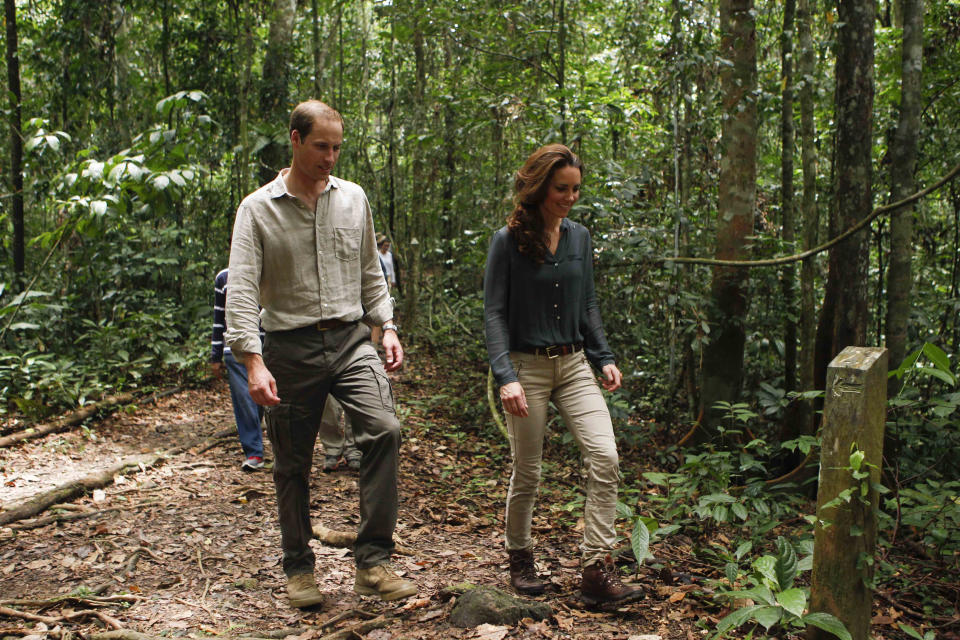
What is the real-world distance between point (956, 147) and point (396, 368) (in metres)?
6.36

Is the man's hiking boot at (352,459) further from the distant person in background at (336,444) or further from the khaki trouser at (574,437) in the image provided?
the khaki trouser at (574,437)

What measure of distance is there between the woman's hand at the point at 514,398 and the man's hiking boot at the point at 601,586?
84 cm

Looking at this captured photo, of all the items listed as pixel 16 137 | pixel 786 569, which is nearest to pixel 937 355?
pixel 786 569

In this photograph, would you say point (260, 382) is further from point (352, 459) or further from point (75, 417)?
point (75, 417)

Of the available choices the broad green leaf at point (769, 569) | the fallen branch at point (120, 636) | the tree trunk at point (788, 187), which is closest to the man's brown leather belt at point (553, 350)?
the broad green leaf at point (769, 569)

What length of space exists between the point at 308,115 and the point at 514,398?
164 cm

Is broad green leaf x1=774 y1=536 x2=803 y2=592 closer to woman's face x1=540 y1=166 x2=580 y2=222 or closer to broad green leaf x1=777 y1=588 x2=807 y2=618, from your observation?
broad green leaf x1=777 y1=588 x2=807 y2=618

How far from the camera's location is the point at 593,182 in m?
7.13

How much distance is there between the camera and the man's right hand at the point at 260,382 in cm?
320

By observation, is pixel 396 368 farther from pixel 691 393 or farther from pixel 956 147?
pixel 956 147

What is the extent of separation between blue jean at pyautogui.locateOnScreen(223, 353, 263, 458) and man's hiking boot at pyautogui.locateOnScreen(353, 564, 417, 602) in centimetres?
279

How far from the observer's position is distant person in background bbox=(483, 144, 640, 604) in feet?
11.6

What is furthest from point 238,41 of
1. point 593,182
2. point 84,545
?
point 84,545

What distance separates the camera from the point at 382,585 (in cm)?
349
